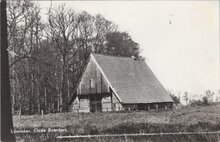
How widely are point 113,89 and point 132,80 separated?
513 cm

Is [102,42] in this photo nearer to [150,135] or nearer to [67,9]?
[67,9]

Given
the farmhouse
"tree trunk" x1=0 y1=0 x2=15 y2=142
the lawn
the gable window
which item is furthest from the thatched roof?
"tree trunk" x1=0 y1=0 x2=15 y2=142

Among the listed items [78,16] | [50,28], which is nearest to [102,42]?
[78,16]

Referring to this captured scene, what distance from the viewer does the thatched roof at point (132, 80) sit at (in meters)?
43.5

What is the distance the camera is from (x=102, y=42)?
62.0 m

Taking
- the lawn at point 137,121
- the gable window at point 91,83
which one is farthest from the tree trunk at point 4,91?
the gable window at point 91,83

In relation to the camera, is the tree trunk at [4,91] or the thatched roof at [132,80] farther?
the thatched roof at [132,80]

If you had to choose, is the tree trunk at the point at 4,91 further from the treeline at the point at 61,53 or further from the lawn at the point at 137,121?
the treeline at the point at 61,53

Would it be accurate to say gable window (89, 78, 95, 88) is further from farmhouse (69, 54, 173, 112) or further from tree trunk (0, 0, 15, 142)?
tree trunk (0, 0, 15, 142)

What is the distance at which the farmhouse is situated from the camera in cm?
4269

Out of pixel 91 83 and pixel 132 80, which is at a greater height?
pixel 132 80

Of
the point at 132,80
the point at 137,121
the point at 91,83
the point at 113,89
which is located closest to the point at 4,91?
the point at 137,121

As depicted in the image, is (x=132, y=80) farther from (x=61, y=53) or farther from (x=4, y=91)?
(x=4, y=91)

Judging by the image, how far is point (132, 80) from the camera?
154 feet
